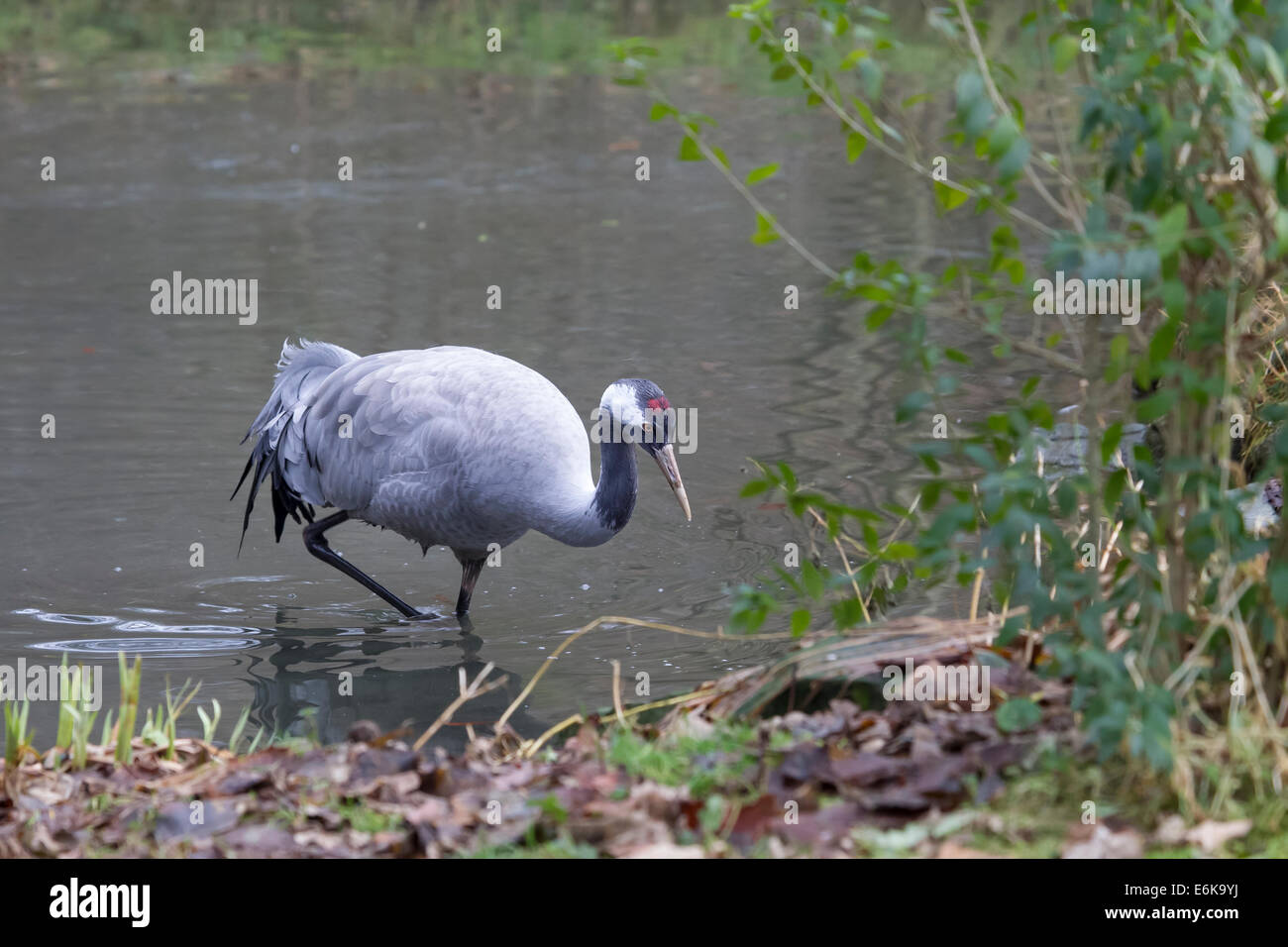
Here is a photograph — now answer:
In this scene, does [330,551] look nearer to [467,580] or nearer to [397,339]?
[467,580]

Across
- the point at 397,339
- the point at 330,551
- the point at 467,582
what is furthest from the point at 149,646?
the point at 397,339

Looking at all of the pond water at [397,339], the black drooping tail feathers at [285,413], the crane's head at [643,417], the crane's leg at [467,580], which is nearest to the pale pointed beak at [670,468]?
the crane's head at [643,417]

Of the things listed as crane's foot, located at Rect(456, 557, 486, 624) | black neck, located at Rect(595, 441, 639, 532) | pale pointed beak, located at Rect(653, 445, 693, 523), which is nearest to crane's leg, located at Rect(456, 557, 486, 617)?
crane's foot, located at Rect(456, 557, 486, 624)

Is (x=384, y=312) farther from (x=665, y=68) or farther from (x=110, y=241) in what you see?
(x=665, y=68)

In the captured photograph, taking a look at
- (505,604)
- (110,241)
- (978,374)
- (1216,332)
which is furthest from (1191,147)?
(110,241)

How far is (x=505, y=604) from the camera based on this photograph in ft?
18.6

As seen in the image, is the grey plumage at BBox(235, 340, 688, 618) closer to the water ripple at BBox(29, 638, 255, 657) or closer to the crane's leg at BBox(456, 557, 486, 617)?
the crane's leg at BBox(456, 557, 486, 617)

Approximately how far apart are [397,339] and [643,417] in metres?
3.56

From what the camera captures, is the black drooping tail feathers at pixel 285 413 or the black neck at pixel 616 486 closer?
the black neck at pixel 616 486

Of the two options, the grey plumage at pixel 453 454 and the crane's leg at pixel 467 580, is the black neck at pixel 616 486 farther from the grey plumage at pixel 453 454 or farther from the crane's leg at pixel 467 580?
the crane's leg at pixel 467 580

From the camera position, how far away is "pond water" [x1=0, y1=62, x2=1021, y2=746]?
5270 millimetres

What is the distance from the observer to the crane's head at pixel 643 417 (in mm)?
5102

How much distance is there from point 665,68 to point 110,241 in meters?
7.09

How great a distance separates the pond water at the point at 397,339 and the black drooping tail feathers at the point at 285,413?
1.00 ft
